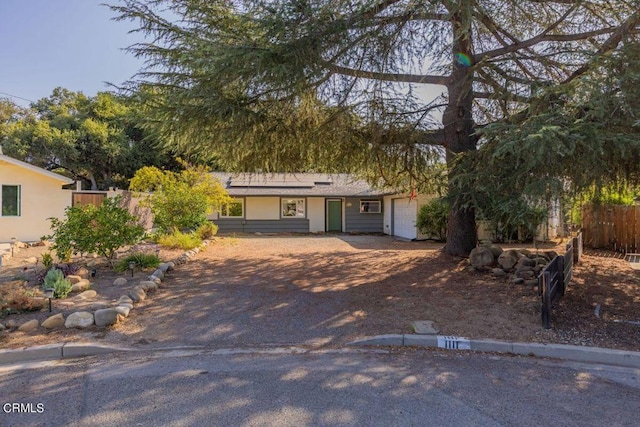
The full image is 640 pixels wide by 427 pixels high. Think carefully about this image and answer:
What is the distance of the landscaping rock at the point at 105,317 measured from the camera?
529cm

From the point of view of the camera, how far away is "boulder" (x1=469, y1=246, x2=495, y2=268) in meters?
8.60

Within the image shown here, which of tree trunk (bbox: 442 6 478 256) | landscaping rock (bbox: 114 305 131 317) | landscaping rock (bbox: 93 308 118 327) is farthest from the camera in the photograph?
tree trunk (bbox: 442 6 478 256)

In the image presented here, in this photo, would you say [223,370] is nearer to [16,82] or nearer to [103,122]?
[16,82]

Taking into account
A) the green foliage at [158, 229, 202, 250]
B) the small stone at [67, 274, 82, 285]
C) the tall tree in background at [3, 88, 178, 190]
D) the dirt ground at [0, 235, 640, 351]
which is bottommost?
the dirt ground at [0, 235, 640, 351]

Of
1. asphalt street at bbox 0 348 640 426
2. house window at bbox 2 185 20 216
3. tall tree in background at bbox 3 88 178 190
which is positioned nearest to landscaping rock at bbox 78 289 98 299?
asphalt street at bbox 0 348 640 426

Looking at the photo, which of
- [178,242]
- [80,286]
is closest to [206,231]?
[178,242]

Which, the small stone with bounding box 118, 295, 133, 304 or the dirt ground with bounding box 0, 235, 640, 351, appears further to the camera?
the small stone with bounding box 118, 295, 133, 304

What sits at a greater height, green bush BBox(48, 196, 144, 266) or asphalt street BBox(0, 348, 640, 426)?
green bush BBox(48, 196, 144, 266)

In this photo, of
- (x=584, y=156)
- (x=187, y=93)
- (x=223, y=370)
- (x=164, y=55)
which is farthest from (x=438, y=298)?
(x=164, y=55)

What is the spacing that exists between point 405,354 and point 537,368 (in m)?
1.42

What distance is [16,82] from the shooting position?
21.9 m

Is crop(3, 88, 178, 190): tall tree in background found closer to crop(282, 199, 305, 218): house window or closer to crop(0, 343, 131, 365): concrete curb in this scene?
crop(282, 199, 305, 218): house window

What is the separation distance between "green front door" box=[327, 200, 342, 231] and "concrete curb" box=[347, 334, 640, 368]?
57.4 feet
